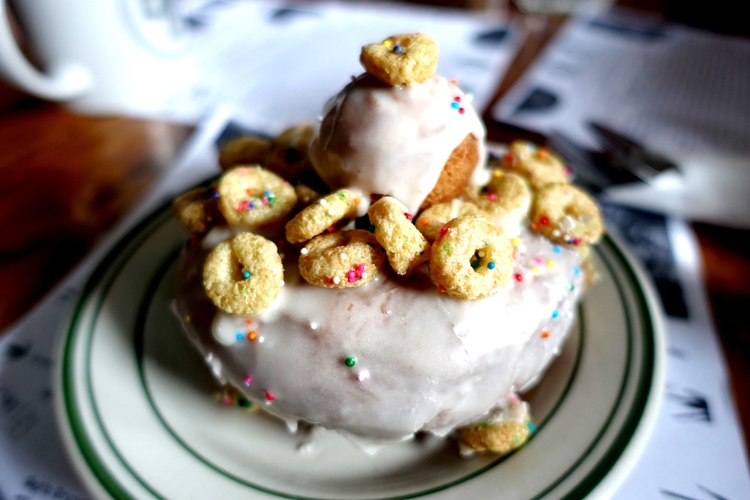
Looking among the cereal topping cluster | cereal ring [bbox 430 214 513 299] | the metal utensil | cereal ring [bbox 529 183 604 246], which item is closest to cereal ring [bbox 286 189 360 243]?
the cereal topping cluster

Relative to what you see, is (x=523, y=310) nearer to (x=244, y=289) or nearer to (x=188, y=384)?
(x=244, y=289)

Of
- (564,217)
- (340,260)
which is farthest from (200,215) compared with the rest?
(564,217)

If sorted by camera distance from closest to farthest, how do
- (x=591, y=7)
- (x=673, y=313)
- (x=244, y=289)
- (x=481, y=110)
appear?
(x=244, y=289) → (x=673, y=313) → (x=481, y=110) → (x=591, y=7)

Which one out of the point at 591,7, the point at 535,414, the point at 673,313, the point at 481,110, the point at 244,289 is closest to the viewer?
the point at 244,289

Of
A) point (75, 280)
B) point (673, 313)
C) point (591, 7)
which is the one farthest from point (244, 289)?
point (591, 7)

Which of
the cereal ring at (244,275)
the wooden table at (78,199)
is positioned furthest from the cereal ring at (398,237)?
the wooden table at (78,199)

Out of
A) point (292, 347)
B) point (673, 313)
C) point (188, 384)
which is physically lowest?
point (673, 313)

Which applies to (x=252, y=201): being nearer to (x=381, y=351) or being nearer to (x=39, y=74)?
(x=381, y=351)
